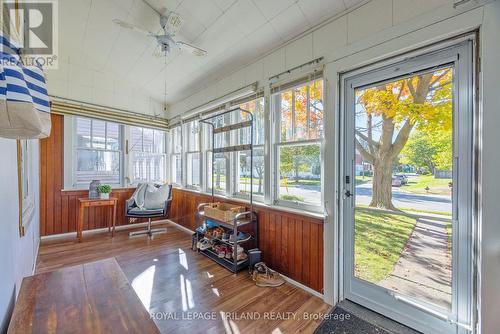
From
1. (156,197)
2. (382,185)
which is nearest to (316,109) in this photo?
(382,185)

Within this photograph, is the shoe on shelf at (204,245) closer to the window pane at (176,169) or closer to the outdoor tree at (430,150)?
the window pane at (176,169)

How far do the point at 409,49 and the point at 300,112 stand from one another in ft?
3.39

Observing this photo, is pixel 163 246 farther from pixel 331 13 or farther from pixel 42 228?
pixel 331 13

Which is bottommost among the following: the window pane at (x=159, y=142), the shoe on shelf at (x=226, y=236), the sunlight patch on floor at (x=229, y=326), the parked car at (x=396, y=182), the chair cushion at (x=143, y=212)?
the sunlight patch on floor at (x=229, y=326)

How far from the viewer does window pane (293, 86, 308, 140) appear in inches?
92.4

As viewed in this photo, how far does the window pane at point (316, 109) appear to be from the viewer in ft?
7.24

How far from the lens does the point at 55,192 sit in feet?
11.9

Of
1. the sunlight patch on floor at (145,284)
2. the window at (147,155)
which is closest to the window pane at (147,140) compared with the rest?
the window at (147,155)

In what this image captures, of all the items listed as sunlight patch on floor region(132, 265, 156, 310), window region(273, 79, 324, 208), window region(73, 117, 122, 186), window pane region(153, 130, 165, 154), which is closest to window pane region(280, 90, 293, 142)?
window region(273, 79, 324, 208)

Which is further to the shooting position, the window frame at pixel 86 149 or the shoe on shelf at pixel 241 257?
the window frame at pixel 86 149

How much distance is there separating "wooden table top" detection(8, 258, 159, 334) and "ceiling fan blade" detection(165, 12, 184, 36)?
A: 229cm

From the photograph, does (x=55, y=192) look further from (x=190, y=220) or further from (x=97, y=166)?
(x=190, y=220)

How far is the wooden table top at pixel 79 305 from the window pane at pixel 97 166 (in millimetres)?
3168

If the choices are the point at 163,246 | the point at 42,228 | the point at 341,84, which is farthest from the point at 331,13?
the point at 42,228
